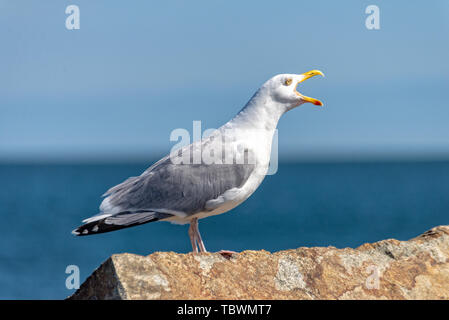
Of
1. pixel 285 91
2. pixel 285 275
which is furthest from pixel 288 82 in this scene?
pixel 285 275

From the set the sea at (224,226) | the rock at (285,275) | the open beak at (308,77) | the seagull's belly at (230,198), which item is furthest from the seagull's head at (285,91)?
the sea at (224,226)

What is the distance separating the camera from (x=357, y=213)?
4769 cm

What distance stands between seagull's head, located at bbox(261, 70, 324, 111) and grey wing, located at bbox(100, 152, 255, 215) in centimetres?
95

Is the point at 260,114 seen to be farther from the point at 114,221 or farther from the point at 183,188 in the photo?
the point at 114,221

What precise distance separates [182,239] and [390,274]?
31.0m

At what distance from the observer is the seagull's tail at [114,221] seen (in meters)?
7.19

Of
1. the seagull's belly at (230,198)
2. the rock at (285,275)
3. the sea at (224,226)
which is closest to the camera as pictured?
the rock at (285,275)

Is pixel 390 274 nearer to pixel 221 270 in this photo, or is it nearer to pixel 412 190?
pixel 221 270

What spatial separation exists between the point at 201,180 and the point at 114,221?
1.06 meters

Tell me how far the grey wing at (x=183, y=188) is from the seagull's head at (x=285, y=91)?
946 mm

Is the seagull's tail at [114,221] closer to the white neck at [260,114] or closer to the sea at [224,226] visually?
the white neck at [260,114]

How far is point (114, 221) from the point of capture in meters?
7.31

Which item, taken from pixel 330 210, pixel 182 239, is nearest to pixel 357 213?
pixel 330 210

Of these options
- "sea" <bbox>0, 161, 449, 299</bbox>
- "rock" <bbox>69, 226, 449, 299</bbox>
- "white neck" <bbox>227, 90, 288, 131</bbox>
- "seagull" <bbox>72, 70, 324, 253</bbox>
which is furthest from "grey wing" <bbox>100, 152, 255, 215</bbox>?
"sea" <bbox>0, 161, 449, 299</bbox>
